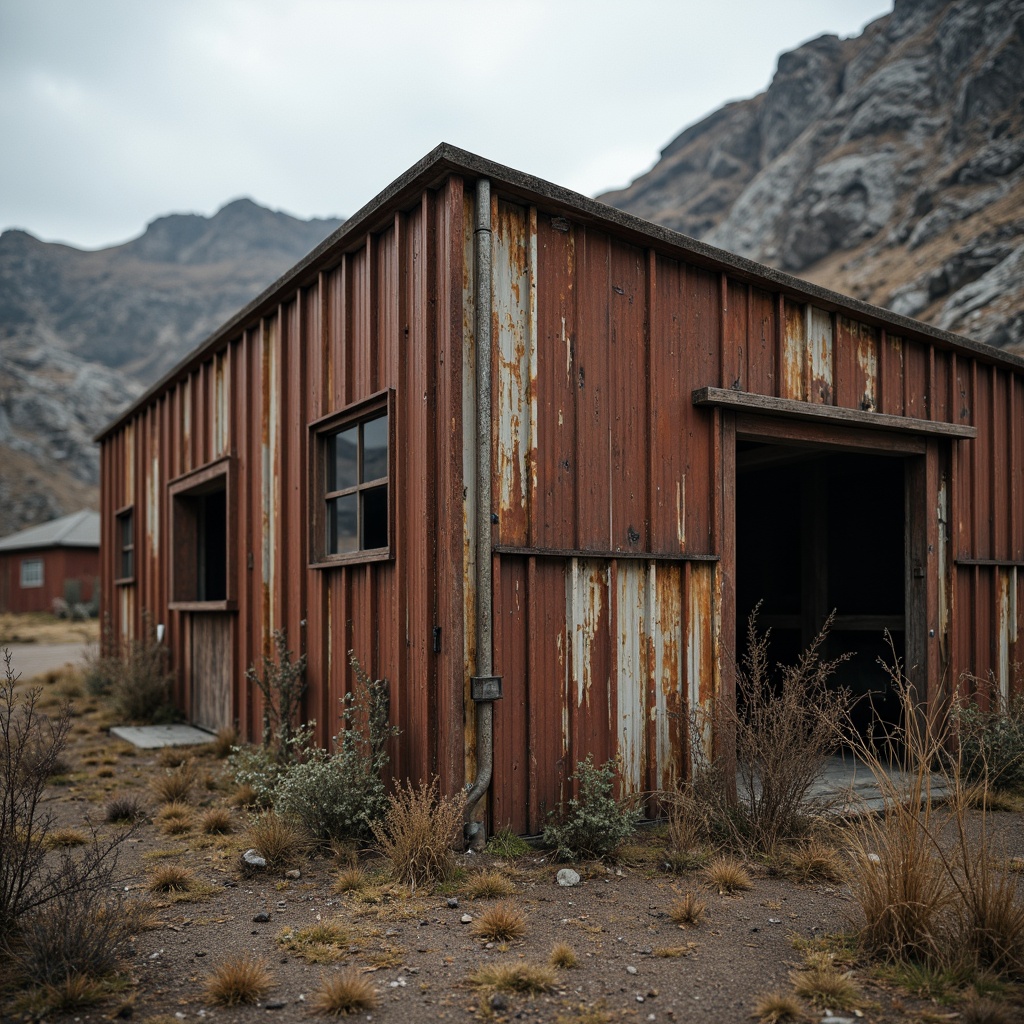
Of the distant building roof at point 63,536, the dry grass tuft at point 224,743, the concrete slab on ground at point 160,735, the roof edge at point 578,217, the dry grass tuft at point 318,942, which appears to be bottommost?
the concrete slab on ground at point 160,735

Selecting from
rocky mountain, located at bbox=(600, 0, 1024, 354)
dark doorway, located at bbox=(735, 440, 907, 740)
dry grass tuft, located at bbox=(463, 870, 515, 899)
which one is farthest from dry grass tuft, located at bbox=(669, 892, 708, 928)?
rocky mountain, located at bbox=(600, 0, 1024, 354)

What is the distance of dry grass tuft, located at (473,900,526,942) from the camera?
3.81m

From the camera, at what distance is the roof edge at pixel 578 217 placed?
4953 mm

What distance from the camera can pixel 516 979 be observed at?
11.0ft

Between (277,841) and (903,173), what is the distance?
178 feet

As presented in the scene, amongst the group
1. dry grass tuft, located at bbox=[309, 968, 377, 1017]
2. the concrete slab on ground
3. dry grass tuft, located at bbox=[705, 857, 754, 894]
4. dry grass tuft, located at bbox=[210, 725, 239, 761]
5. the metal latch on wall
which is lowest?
the concrete slab on ground

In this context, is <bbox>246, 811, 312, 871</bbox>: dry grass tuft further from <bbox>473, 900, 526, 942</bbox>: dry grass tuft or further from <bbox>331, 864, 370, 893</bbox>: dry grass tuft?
<bbox>473, 900, 526, 942</bbox>: dry grass tuft

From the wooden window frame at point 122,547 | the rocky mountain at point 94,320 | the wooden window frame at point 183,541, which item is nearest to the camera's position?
the wooden window frame at point 183,541

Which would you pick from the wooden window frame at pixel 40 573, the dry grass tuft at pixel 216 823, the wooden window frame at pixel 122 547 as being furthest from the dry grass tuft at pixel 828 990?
the wooden window frame at pixel 40 573

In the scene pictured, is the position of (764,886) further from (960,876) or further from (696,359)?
(696,359)

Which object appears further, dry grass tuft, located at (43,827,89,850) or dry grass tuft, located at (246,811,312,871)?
dry grass tuft, located at (43,827,89,850)

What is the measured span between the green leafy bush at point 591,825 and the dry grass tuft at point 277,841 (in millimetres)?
1378

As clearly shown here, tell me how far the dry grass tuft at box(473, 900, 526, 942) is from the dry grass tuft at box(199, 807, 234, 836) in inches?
91.7

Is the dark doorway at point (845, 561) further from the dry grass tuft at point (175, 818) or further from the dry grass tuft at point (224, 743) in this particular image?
the dry grass tuft at point (175, 818)
